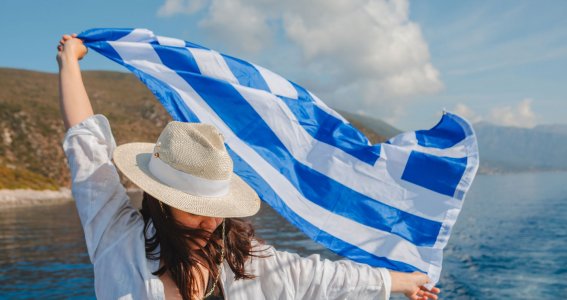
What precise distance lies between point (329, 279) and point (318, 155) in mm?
2348

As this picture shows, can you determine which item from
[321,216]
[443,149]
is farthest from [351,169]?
[443,149]

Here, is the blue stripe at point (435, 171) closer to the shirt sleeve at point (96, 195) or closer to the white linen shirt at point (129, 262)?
the white linen shirt at point (129, 262)

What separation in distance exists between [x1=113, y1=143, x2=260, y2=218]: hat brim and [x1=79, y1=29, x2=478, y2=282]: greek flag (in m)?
2.01

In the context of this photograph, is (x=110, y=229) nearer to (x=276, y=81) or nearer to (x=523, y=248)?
(x=276, y=81)

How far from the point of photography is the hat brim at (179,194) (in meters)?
1.99

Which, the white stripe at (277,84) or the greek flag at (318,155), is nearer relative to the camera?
the greek flag at (318,155)

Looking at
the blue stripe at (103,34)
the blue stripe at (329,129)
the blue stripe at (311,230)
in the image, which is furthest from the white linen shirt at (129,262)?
the blue stripe at (103,34)

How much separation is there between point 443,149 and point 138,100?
19797 cm

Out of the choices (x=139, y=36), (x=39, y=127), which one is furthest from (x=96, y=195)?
(x=39, y=127)

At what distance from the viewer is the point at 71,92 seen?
2.45 metres

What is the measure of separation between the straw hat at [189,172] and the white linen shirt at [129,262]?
0.14 meters

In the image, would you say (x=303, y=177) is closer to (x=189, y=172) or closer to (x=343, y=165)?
(x=343, y=165)

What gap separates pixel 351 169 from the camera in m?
4.45

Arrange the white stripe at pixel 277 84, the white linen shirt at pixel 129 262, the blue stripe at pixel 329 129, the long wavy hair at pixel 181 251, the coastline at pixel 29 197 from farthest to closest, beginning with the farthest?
the coastline at pixel 29 197
the white stripe at pixel 277 84
the blue stripe at pixel 329 129
the long wavy hair at pixel 181 251
the white linen shirt at pixel 129 262
